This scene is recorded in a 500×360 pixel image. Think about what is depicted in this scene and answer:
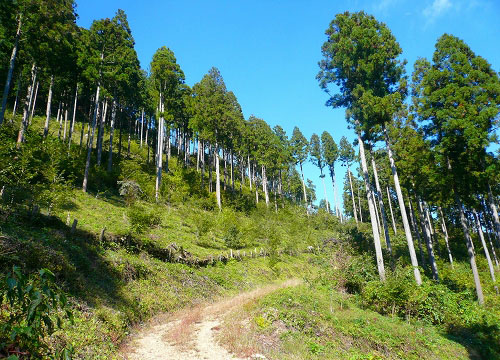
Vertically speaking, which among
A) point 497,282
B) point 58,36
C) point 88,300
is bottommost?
point 497,282

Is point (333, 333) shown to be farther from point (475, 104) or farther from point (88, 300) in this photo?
point (475, 104)

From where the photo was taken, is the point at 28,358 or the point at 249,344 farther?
the point at 249,344

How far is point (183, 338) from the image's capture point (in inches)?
372

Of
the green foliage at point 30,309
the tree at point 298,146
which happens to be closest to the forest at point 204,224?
the green foliage at point 30,309

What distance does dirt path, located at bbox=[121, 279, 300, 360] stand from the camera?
8.20m

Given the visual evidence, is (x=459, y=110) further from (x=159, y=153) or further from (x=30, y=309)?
(x=159, y=153)

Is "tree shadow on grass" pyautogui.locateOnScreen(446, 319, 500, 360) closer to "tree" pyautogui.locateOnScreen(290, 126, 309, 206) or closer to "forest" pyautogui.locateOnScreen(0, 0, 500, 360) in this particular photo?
"forest" pyautogui.locateOnScreen(0, 0, 500, 360)

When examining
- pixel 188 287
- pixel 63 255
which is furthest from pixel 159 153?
pixel 63 255

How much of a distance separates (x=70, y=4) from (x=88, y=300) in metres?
23.6

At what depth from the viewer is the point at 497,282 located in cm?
2392

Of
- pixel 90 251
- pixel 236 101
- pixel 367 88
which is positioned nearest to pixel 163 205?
pixel 90 251

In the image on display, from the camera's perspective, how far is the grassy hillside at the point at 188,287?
8.84m

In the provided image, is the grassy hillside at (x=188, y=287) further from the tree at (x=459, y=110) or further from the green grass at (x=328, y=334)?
the tree at (x=459, y=110)

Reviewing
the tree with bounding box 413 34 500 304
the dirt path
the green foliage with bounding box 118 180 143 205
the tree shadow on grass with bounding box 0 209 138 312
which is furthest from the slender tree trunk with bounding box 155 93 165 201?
the tree with bounding box 413 34 500 304
